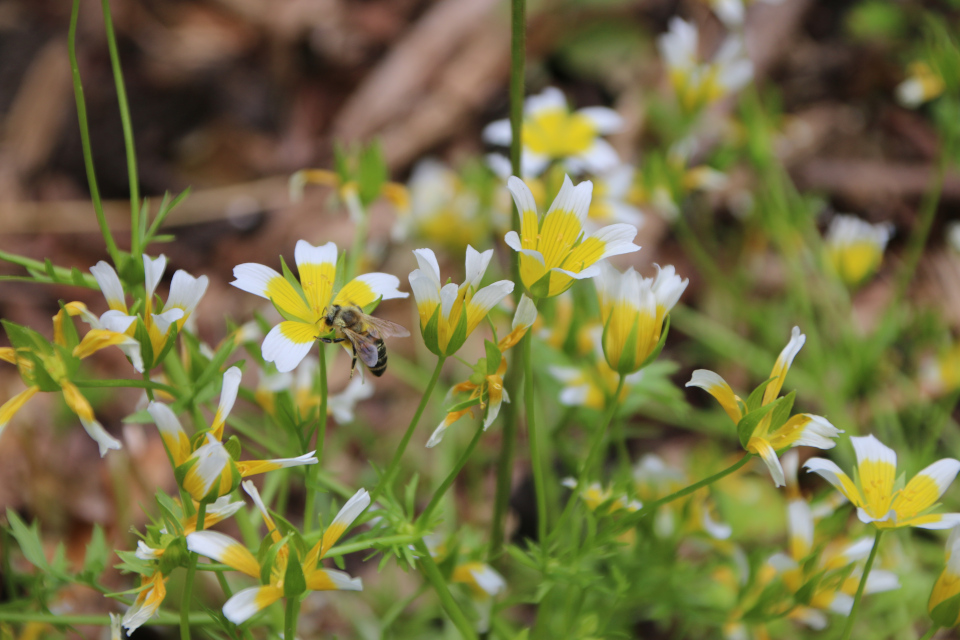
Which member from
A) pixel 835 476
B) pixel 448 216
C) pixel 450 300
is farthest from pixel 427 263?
pixel 448 216

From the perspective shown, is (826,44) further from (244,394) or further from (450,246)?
(244,394)

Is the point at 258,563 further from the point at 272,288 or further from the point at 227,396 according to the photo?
the point at 272,288

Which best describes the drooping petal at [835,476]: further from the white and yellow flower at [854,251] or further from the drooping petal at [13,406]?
the white and yellow flower at [854,251]

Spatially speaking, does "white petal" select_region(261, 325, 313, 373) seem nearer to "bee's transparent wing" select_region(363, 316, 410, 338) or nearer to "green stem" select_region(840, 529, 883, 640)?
"bee's transparent wing" select_region(363, 316, 410, 338)

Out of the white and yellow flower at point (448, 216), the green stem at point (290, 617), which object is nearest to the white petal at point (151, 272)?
the green stem at point (290, 617)

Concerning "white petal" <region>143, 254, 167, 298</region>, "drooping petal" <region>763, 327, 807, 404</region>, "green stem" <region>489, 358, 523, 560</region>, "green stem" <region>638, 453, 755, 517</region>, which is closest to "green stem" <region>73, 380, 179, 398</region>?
"white petal" <region>143, 254, 167, 298</region>
